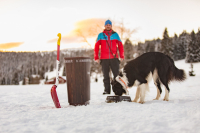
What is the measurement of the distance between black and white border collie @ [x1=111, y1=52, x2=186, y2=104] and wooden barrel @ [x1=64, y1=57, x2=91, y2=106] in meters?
0.90

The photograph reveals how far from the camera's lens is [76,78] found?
3.53 metres

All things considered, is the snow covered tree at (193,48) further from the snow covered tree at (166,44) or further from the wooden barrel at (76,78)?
the wooden barrel at (76,78)

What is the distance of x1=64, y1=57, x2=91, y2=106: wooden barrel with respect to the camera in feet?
11.5

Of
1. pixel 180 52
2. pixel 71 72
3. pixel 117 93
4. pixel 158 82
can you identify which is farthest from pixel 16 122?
pixel 180 52

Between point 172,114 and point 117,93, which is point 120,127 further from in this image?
point 117,93

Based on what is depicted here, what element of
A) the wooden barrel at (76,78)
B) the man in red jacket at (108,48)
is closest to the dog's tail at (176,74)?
the man in red jacket at (108,48)

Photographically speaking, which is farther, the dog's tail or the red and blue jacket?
the red and blue jacket

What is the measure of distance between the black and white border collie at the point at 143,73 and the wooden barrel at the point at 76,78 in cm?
90

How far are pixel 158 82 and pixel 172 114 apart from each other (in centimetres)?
203

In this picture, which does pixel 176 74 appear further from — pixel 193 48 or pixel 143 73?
pixel 193 48

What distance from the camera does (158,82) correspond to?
4.41 m

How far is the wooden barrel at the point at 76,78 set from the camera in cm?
350

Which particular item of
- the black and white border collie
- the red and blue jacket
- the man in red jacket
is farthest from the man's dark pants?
the black and white border collie

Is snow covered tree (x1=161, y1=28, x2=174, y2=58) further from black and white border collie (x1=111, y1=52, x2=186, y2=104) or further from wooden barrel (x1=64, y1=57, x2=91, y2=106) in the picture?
wooden barrel (x1=64, y1=57, x2=91, y2=106)
